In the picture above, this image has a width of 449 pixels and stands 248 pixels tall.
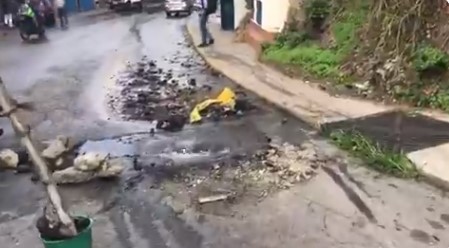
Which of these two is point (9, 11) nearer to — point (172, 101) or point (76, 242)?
point (172, 101)

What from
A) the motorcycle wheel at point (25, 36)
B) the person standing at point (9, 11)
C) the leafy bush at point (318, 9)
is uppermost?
the leafy bush at point (318, 9)

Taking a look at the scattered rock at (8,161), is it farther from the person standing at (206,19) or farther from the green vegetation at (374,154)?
the person standing at (206,19)

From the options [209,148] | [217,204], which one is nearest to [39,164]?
[217,204]

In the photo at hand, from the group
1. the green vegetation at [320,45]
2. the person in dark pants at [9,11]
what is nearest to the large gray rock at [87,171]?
the green vegetation at [320,45]

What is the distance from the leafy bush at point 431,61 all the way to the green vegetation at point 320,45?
1.77 metres

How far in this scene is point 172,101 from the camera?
1161 cm

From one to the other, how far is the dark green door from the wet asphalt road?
1.90 meters

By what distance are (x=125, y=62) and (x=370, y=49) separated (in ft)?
24.5

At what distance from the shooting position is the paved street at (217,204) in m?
5.90

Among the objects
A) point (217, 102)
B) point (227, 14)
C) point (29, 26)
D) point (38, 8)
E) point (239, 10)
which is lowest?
point (38, 8)

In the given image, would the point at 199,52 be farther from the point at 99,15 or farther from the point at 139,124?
the point at 99,15

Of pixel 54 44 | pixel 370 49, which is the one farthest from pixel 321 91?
pixel 54 44

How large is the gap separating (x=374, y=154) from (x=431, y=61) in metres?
3.21

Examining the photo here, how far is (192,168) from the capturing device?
7.87 m
